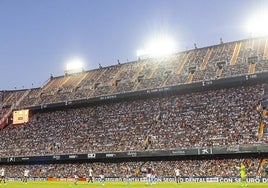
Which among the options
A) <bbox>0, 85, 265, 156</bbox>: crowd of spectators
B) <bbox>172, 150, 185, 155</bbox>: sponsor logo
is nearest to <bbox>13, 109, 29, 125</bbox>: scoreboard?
<bbox>0, 85, 265, 156</bbox>: crowd of spectators

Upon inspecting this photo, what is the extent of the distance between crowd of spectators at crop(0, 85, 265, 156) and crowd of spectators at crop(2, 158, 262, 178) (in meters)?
2.39

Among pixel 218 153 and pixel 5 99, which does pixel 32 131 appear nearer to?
pixel 5 99

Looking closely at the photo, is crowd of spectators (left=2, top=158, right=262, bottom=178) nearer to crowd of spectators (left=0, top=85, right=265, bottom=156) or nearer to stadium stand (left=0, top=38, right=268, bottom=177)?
stadium stand (left=0, top=38, right=268, bottom=177)

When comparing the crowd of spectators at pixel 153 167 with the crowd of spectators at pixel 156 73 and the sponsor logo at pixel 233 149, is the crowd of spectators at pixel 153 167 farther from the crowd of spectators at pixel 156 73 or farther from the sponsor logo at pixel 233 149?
the crowd of spectators at pixel 156 73

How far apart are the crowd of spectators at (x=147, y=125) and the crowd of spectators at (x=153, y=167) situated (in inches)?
94.2

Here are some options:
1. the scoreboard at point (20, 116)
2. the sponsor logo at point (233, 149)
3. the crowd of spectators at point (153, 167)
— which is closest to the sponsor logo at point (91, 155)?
the crowd of spectators at point (153, 167)

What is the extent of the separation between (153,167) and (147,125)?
30.4 ft

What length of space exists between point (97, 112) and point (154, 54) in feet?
59.7

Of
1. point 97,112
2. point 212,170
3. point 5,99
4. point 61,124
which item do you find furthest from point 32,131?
point 212,170

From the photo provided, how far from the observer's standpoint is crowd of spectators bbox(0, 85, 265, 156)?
61.6 meters

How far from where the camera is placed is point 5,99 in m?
106

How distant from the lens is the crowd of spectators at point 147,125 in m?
61.6

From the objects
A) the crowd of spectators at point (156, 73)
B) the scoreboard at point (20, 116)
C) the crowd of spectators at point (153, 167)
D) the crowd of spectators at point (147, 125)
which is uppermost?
the crowd of spectators at point (156, 73)

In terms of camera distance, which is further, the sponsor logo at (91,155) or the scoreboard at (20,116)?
the scoreboard at (20,116)
